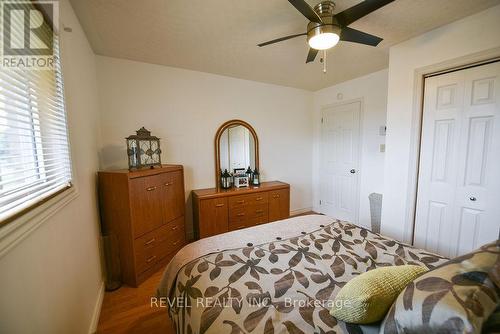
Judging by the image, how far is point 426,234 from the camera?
2088 millimetres

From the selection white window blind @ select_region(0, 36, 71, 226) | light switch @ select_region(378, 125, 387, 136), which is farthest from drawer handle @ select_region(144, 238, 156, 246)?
light switch @ select_region(378, 125, 387, 136)

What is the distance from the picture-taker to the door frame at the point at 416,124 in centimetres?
181

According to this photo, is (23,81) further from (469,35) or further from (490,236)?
(490,236)

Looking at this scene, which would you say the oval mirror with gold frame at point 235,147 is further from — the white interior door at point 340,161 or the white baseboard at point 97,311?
the white baseboard at point 97,311

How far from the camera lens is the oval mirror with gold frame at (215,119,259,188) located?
3105 mm

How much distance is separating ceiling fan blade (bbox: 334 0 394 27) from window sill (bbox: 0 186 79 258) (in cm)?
201

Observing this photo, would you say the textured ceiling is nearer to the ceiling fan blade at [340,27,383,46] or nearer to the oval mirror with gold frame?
the ceiling fan blade at [340,27,383,46]

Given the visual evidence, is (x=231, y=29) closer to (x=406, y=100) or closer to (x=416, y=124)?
(x=406, y=100)

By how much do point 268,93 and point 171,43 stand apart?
1810 mm

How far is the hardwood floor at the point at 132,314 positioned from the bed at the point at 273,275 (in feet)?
1.15

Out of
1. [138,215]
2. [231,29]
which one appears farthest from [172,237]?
[231,29]

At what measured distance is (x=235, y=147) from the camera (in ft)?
10.7

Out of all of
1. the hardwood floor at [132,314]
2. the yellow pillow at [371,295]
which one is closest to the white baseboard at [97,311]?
the hardwood floor at [132,314]

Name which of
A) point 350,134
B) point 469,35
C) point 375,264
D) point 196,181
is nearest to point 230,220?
point 196,181
